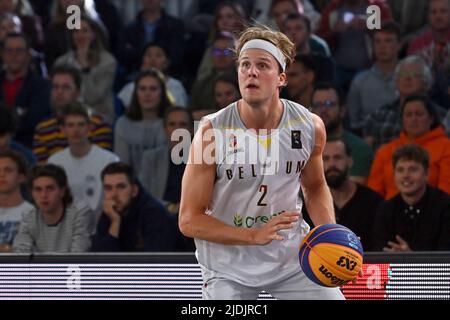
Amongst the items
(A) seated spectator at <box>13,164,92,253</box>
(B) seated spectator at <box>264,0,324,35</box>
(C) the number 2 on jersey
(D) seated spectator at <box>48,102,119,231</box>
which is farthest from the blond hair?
(B) seated spectator at <box>264,0,324,35</box>

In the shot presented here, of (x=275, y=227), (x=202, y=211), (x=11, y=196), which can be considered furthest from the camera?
(x=11, y=196)

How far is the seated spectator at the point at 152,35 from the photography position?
487 inches

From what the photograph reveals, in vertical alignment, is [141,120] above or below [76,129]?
above

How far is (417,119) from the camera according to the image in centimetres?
993

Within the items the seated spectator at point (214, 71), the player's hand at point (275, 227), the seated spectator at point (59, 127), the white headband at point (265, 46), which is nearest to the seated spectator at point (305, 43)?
the seated spectator at point (214, 71)

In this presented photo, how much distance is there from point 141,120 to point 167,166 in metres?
0.73

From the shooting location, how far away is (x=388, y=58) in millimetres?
11164

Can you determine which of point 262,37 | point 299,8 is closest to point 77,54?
point 299,8

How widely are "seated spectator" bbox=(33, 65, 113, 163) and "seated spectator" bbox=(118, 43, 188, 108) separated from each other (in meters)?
0.46

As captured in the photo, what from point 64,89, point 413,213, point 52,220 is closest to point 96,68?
point 64,89

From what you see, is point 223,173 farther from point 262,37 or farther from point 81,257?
point 81,257

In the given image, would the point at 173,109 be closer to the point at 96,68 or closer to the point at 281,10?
the point at 96,68

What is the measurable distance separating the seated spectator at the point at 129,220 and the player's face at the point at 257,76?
127 inches
